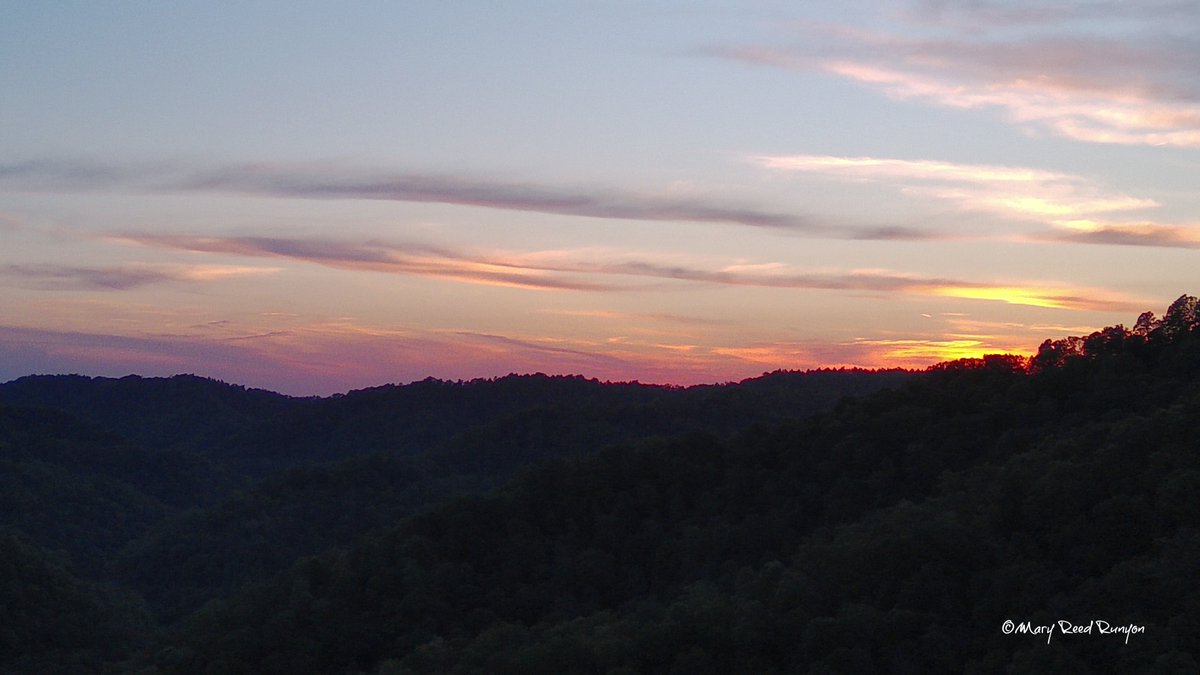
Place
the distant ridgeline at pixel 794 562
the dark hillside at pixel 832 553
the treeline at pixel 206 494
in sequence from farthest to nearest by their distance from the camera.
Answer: the treeline at pixel 206 494 → the distant ridgeline at pixel 794 562 → the dark hillside at pixel 832 553

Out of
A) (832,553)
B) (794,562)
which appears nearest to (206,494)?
(794,562)

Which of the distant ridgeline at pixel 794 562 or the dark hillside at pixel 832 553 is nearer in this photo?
the dark hillside at pixel 832 553

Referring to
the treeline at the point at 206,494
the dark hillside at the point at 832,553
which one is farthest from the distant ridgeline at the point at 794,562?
the treeline at the point at 206,494

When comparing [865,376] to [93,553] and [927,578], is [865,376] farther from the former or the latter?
[927,578]

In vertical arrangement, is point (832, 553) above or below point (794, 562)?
above

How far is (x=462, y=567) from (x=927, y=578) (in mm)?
34274

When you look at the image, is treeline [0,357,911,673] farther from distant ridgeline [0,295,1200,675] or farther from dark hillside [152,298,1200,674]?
dark hillside [152,298,1200,674]

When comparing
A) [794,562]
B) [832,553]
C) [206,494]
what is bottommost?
[206,494]

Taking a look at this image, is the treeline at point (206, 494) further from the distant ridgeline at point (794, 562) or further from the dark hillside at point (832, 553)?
the dark hillside at point (832, 553)

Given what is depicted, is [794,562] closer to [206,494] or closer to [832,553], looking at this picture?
[832,553]

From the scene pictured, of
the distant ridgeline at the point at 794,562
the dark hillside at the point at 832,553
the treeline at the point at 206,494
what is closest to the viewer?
the dark hillside at the point at 832,553

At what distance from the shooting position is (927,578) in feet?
131

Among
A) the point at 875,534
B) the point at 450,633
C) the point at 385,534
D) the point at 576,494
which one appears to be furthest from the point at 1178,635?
the point at 385,534

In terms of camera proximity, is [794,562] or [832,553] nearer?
[832,553]
